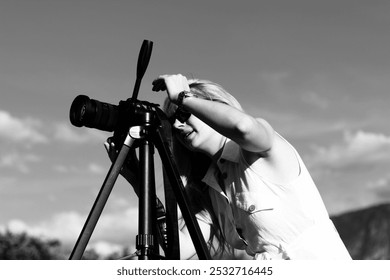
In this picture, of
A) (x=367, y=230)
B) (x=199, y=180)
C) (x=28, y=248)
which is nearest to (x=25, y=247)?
(x=28, y=248)

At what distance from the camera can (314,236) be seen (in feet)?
8.06

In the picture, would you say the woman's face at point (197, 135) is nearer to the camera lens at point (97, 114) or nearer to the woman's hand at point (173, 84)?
the woman's hand at point (173, 84)

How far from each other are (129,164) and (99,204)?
38 cm

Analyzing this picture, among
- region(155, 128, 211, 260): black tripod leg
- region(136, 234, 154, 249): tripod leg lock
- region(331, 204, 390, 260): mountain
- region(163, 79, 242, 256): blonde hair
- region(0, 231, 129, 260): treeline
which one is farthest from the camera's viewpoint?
A: region(331, 204, 390, 260): mountain

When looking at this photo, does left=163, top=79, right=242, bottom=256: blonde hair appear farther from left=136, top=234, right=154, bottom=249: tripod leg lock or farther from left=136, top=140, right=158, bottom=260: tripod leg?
left=136, top=234, right=154, bottom=249: tripod leg lock

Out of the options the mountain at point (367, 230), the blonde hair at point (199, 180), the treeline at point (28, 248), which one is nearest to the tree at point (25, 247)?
the treeline at point (28, 248)

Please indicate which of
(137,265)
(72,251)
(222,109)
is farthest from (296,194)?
(72,251)

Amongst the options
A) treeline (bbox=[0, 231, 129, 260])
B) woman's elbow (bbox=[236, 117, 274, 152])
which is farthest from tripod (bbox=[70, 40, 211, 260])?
treeline (bbox=[0, 231, 129, 260])

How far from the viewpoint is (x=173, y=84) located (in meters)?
2.43

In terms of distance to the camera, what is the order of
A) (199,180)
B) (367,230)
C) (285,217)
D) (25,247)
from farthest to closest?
(367,230), (25,247), (199,180), (285,217)

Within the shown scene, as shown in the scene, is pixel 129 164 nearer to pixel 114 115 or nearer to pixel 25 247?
pixel 114 115

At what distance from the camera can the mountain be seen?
64.6 meters

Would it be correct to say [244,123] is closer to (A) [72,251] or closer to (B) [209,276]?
(B) [209,276]

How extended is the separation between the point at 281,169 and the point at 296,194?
119mm
